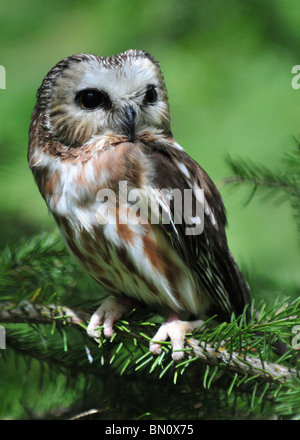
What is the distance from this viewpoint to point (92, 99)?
2.24 m

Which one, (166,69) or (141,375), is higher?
(166,69)

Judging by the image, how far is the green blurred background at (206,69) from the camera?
12.3 ft

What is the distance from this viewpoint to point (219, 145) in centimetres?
441

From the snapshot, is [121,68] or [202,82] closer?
[121,68]

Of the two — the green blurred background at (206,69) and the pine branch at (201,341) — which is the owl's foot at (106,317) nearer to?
the pine branch at (201,341)

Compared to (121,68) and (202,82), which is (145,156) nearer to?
(121,68)

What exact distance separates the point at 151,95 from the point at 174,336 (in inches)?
40.1

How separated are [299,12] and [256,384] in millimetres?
2647

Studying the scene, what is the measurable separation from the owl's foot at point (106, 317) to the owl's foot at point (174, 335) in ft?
0.54

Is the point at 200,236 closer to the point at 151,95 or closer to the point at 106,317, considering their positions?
the point at 106,317

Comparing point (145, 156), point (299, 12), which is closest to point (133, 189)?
point (145, 156)

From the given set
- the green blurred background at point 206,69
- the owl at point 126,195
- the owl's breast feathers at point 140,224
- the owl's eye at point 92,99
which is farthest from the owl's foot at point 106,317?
the green blurred background at point 206,69

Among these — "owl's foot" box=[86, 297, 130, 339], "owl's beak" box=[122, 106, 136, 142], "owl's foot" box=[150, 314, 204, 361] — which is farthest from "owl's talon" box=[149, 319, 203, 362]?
"owl's beak" box=[122, 106, 136, 142]

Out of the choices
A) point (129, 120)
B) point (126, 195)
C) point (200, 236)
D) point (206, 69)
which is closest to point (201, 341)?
point (200, 236)
